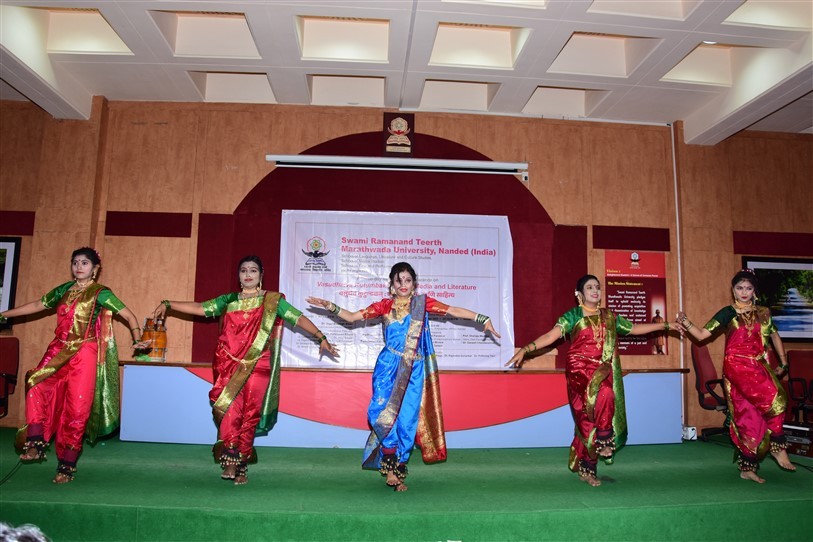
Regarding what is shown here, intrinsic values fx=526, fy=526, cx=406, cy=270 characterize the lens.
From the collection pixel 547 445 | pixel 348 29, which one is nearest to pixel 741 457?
pixel 547 445

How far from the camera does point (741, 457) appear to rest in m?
3.72

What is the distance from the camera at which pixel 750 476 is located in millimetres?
3648

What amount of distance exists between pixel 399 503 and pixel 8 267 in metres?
5.07

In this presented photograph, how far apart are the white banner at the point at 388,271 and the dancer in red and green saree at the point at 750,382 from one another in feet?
7.17

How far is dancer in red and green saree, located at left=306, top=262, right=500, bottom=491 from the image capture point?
3275 mm

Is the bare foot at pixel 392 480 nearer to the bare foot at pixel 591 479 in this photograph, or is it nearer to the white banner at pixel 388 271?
the bare foot at pixel 591 479

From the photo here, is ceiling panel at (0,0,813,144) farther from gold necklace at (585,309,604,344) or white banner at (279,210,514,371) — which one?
gold necklace at (585,309,604,344)

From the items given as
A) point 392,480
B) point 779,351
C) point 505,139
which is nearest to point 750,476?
point 779,351

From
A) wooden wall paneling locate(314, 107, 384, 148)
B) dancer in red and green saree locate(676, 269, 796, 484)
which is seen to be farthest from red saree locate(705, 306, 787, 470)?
wooden wall paneling locate(314, 107, 384, 148)

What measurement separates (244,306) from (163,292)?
251 cm

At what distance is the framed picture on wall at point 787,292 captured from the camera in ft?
19.7

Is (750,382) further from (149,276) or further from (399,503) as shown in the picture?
(149,276)

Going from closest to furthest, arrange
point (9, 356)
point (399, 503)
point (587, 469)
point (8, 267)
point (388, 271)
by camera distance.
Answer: point (399, 503) < point (587, 469) < point (9, 356) < point (8, 267) < point (388, 271)

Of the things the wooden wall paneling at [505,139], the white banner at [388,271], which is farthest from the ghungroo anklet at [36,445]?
the wooden wall paneling at [505,139]
